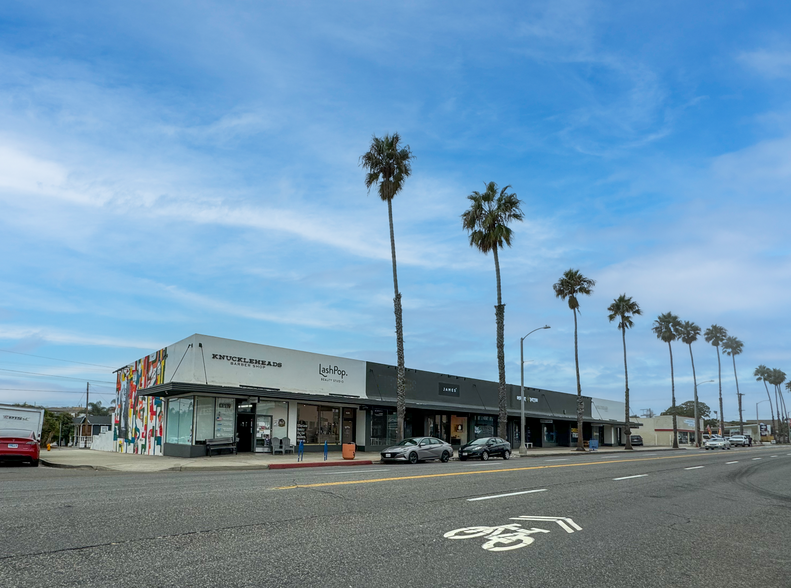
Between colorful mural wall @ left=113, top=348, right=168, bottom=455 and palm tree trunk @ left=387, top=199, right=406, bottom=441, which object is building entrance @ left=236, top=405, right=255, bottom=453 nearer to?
colorful mural wall @ left=113, top=348, right=168, bottom=455

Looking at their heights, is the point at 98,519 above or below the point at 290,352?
below

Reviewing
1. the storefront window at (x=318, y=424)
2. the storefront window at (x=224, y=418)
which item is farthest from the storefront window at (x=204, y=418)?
the storefront window at (x=318, y=424)

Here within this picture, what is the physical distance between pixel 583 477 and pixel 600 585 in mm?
12469

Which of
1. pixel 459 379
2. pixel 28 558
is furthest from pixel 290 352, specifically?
pixel 28 558

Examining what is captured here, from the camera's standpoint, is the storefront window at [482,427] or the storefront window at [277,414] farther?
the storefront window at [482,427]

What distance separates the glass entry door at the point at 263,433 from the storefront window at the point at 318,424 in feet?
6.51

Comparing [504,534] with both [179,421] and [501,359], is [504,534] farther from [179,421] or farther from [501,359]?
[501,359]

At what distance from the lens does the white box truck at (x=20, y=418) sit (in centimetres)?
2684

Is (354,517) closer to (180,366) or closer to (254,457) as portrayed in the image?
(254,457)

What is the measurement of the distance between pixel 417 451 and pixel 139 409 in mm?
19214

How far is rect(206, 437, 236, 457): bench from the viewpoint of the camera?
97.6ft

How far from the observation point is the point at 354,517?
934 centimetres

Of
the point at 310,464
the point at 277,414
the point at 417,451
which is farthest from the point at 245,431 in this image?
the point at 417,451

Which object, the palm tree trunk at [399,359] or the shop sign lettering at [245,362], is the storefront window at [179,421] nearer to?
the shop sign lettering at [245,362]
